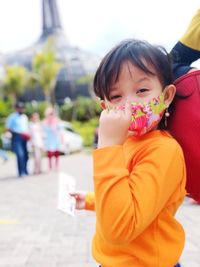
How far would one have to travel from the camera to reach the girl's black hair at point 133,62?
1485mm

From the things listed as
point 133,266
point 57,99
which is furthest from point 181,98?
point 57,99

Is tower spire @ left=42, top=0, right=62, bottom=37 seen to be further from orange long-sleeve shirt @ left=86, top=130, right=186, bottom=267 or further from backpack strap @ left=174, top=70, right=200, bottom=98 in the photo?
orange long-sleeve shirt @ left=86, top=130, right=186, bottom=267

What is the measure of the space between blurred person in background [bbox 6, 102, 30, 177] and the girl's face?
814 cm

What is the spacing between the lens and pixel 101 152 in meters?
1.39

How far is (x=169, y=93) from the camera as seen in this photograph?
1542mm

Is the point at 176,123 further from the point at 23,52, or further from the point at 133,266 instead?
the point at 23,52

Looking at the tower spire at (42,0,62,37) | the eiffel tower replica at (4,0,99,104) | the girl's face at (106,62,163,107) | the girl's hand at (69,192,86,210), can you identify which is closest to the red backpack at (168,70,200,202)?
the girl's face at (106,62,163,107)


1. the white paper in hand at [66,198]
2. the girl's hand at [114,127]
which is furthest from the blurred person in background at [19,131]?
the girl's hand at [114,127]

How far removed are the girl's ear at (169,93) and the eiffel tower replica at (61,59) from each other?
4012cm

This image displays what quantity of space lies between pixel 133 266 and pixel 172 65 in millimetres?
676

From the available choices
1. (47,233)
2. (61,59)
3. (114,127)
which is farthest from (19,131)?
(61,59)

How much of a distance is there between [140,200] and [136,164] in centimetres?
14

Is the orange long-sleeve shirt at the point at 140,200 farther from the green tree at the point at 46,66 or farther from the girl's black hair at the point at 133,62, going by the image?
the green tree at the point at 46,66

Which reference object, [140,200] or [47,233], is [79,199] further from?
[47,233]
